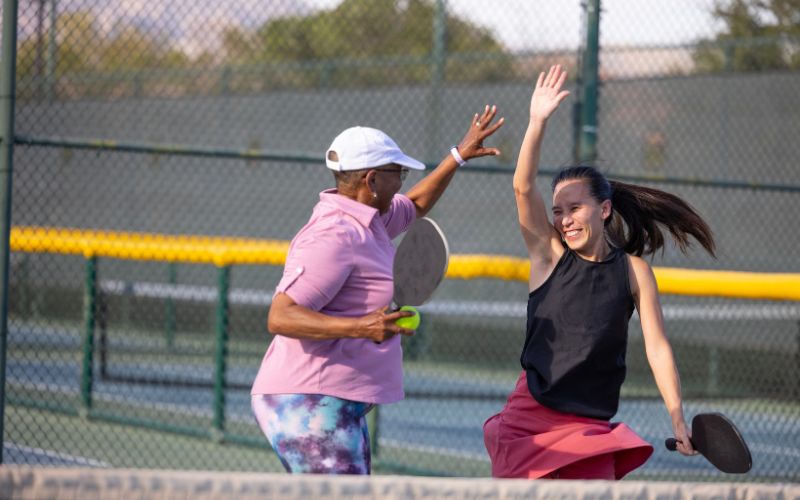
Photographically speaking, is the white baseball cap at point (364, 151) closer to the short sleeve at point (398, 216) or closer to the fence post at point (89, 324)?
the short sleeve at point (398, 216)

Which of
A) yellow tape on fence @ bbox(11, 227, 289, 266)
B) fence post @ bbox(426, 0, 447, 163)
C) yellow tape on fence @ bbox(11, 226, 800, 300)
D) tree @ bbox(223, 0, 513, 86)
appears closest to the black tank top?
yellow tape on fence @ bbox(11, 226, 800, 300)

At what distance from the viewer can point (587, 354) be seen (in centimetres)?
397

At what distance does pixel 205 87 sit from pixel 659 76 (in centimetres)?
750

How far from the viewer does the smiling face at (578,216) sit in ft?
13.4

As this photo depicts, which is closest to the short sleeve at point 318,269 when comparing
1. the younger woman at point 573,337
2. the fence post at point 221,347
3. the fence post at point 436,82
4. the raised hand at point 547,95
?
the younger woman at point 573,337

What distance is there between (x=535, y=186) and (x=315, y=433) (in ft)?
3.78

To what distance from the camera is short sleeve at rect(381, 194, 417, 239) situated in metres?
4.31

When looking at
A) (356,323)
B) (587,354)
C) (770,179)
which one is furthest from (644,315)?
(770,179)

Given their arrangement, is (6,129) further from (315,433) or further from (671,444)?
(671,444)

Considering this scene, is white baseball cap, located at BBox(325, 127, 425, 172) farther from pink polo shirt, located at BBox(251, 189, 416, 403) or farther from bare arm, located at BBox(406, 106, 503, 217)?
bare arm, located at BBox(406, 106, 503, 217)

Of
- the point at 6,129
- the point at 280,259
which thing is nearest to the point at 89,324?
the point at 280,259

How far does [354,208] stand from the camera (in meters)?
3.80

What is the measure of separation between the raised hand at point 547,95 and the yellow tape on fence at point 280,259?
2614mm

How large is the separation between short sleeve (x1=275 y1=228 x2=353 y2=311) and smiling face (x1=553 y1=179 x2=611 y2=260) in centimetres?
85
